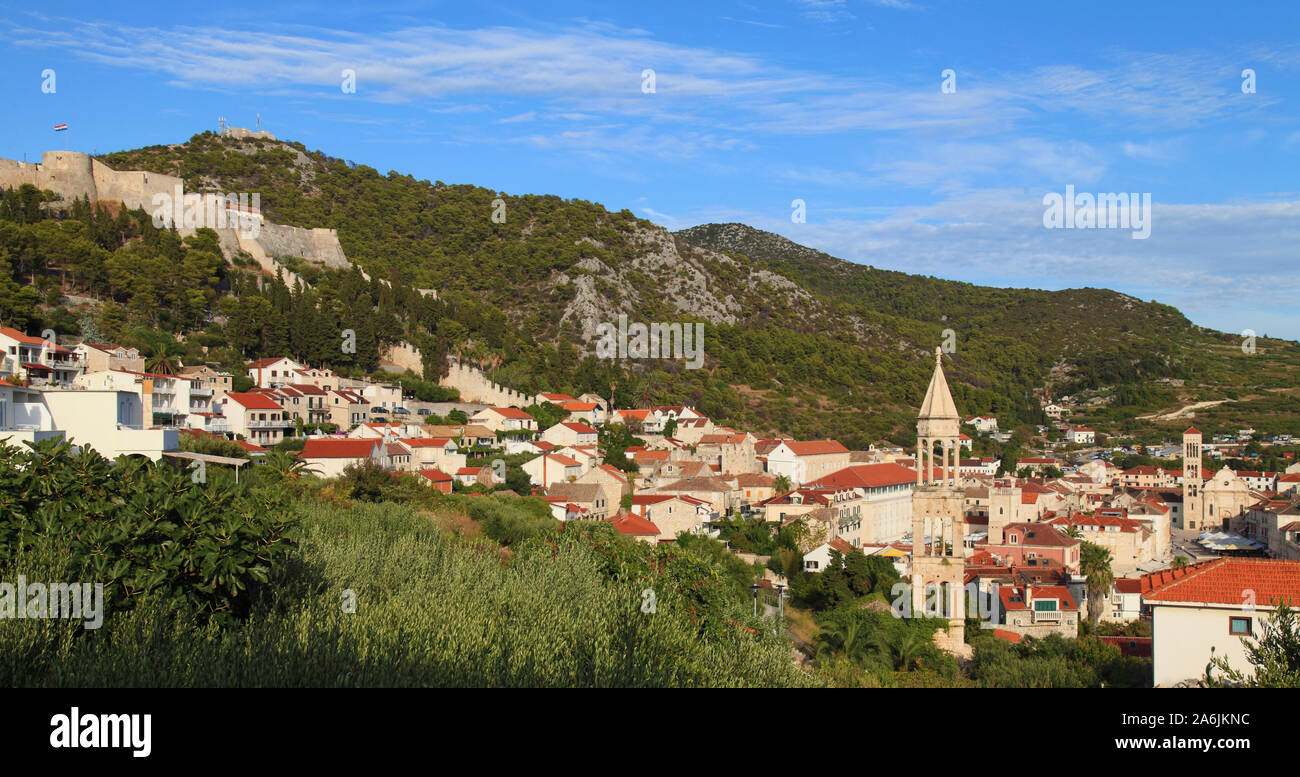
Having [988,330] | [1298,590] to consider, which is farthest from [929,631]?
[988,330]

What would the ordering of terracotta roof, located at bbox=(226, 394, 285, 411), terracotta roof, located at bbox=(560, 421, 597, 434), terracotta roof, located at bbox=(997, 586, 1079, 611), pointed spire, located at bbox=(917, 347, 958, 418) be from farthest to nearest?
terracotta roof, located at bbox=(560, 421, 597, 434), terracotta roof, located at bbox=(226, 394, 285, 411), terracotta roof, located at bbox=(997, 586, 1079, 611), pointed spire, located at bbox=(917, 347, 958, 418)

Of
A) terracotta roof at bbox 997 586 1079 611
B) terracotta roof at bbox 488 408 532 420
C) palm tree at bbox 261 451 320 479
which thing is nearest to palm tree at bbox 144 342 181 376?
palm tree at bbox 261 451 320 479

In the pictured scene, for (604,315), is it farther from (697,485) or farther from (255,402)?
(255,402)

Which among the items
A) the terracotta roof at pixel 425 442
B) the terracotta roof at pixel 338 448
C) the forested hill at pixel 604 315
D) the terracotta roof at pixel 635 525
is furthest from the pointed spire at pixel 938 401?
the forested hill at pixel 604 315

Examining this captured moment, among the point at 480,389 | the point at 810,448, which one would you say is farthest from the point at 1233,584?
the point at 480,389

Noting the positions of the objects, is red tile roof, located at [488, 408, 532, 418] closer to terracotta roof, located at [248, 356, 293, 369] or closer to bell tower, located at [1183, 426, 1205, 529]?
terracotta roof, located at [248, 356, 293, 369]

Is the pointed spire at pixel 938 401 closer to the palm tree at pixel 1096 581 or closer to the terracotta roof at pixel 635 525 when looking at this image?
the palm tree at pixel 1096 581
